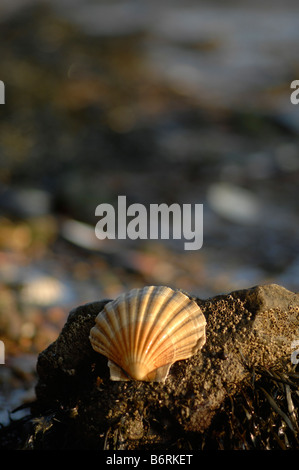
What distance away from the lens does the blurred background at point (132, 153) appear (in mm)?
5961

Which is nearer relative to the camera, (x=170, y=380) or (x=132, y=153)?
(x=170, y=380)

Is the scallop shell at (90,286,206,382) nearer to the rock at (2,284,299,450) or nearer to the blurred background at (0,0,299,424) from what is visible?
the rock at (2,284,299,450)

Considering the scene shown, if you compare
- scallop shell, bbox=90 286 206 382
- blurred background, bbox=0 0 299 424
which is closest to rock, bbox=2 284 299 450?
scallop shell, bbox=90 286 206 382

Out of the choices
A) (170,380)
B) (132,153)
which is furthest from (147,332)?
(132,153)

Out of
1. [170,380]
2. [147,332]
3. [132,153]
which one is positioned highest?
[132,153]

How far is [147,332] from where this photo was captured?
231 cm

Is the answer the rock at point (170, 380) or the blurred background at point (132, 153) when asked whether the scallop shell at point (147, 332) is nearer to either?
the rock at point (170, 380)

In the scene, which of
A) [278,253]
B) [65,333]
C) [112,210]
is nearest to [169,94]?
[112,210]

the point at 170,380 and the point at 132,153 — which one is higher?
the point at 132,153

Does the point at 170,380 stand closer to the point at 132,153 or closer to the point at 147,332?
the point at 147,332

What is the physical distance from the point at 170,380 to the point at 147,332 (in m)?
0.25

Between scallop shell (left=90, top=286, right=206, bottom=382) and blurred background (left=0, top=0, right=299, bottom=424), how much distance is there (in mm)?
949

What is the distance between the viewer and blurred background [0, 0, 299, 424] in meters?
5.96

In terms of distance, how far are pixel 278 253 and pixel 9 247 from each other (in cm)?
321
